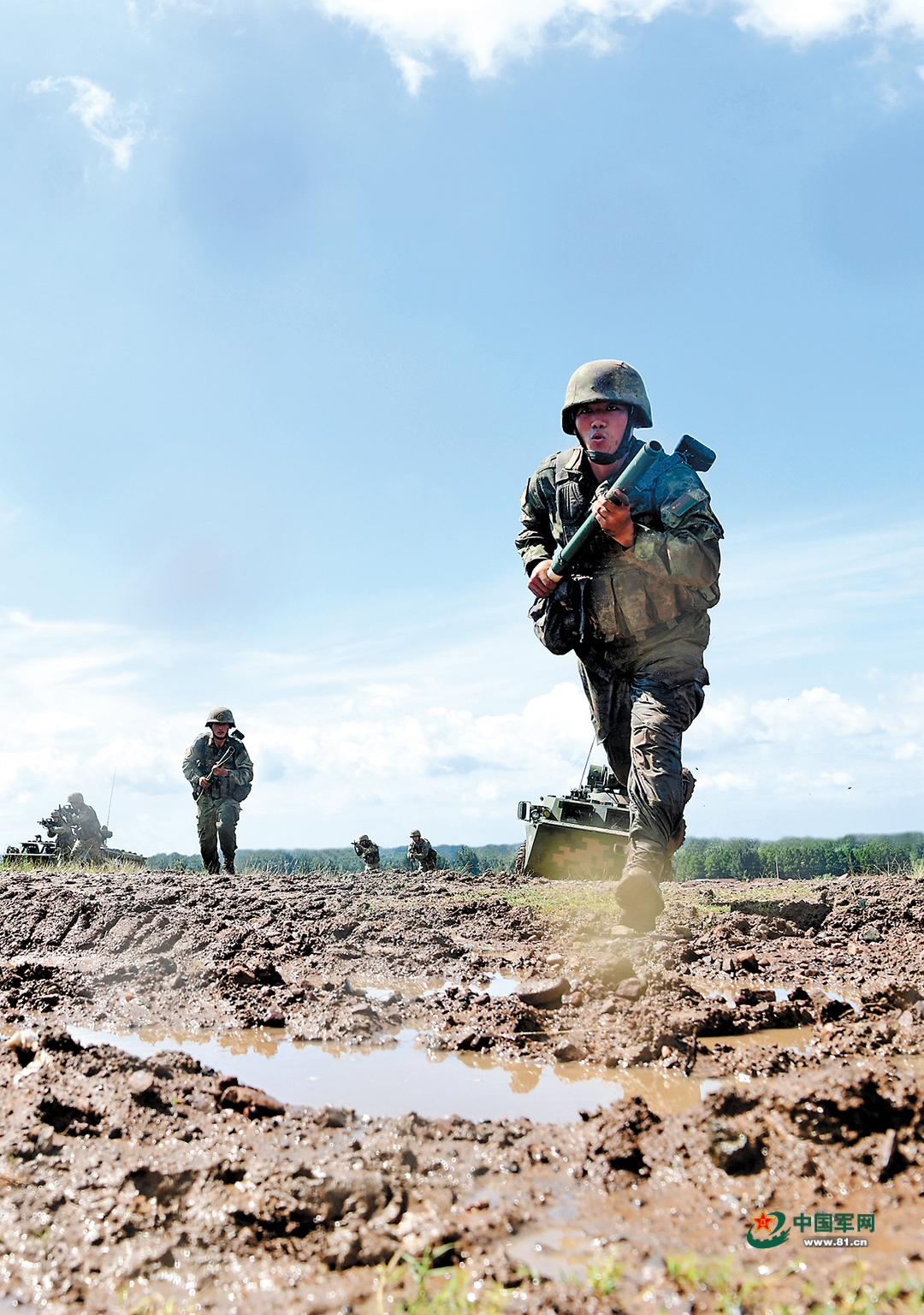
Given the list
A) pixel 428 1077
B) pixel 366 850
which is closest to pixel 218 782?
pixel 366 850

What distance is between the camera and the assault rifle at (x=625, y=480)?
179 inches

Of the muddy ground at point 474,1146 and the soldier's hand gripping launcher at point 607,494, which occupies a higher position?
the soldier's hand gripping launcher at point 607,494

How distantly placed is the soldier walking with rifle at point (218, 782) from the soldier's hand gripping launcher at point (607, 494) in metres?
8.61

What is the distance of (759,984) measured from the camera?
3254mm

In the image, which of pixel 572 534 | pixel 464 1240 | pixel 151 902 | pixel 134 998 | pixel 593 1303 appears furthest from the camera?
pixel 151 902

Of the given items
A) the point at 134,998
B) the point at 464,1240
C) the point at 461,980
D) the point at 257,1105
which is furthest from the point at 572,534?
the point at 464,1240

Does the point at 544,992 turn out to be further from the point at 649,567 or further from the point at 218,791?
the point at 218,791

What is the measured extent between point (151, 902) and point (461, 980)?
344cm

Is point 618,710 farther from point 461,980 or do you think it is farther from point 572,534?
point 461,980

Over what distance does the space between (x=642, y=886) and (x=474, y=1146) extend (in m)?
2.44

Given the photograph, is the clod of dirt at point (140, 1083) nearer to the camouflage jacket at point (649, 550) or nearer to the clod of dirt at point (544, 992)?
the clod of dirt at point (544, 992)

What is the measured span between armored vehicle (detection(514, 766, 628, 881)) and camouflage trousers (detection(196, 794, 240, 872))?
443 centimetres

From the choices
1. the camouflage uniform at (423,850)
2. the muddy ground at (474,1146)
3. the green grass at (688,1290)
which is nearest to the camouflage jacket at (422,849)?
the camouflage uniform at (423,850)

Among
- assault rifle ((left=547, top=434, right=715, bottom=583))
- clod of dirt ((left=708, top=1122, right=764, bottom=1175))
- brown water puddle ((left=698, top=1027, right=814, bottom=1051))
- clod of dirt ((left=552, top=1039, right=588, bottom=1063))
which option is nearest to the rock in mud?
brown water puddle ((left=698, top=1027, right=814, bottom=1051))
